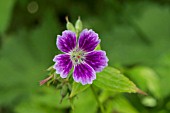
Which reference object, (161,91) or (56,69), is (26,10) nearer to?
(161,91)

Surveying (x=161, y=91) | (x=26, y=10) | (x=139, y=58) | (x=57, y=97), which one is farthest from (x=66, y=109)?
(x=26, y=10)

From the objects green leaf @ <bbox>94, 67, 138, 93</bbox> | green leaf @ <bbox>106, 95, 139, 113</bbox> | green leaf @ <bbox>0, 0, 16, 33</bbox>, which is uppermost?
green leaf @ <bbox>0, 0, 16, 33</bbox>

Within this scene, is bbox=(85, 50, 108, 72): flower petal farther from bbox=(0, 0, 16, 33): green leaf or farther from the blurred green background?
bbox=(0, 0, 16, 33): green leaf

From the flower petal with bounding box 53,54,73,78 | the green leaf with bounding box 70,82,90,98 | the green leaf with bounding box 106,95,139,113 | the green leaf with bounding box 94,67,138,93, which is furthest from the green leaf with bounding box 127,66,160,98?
the flower petal with bounding box 53,54,73,78

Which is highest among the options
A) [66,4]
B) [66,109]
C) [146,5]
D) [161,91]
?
[66,4]

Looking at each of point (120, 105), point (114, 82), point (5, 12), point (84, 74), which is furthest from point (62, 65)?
point (5, 12)

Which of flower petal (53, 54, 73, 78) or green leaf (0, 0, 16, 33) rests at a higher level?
green leaf (0, 0, 16, 33)
